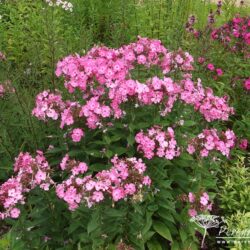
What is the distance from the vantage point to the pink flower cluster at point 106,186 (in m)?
2.42

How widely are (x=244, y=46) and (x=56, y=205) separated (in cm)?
304

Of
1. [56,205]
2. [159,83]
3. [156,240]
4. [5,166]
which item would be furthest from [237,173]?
[5,166]

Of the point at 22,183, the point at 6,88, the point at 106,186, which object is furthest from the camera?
the point at 6,88

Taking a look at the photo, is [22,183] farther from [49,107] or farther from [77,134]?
[49,107]

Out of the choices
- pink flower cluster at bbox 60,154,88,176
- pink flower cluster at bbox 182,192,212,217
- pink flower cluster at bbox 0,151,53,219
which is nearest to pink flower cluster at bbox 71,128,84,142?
pink flower cluster at bbox 60,154,88,176

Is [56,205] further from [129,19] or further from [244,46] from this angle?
[129,19]

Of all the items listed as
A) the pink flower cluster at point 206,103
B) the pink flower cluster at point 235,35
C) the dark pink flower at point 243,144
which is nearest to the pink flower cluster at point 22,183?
the pink flower cluster at point 206,103

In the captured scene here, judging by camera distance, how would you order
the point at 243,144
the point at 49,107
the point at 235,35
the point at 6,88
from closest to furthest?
1. the point at 49,107
2. the point at 6,88
3. the point at 243,144
4. the point at 235,35

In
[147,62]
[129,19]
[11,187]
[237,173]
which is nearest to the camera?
[11,187]

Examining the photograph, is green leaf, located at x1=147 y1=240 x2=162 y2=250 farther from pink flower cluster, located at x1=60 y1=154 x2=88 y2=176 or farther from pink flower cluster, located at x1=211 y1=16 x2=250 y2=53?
pink flower cluster, located at x1=211 y1=16 x2=250 y2=53

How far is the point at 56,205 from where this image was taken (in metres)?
3.02

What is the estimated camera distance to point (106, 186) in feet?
Result: 7.94

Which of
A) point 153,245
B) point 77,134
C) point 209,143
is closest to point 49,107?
point 77,134

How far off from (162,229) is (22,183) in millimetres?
1077
